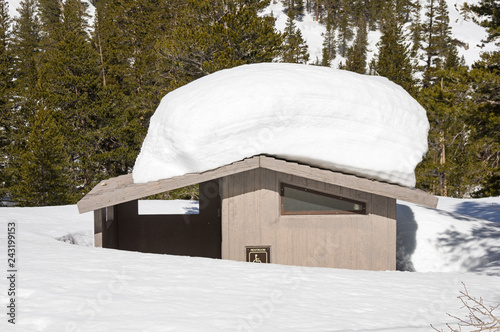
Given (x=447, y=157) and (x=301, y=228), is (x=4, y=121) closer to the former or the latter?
(x=301, y=228)

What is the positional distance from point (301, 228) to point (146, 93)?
2176cm

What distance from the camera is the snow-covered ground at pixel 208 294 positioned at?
215 inches

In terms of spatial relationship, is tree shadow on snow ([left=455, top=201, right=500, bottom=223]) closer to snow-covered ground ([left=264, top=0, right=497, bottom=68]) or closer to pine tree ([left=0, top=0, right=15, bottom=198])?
pine tree ([left=0, top=0, right=15, bottom=198])

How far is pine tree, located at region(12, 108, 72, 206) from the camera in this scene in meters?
23.5

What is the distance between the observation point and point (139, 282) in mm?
6957

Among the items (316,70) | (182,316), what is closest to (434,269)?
(316,70)

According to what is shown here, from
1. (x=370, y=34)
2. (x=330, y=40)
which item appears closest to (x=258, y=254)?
(x=330, y=40)

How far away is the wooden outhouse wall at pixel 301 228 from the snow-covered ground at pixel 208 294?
87 centimetres

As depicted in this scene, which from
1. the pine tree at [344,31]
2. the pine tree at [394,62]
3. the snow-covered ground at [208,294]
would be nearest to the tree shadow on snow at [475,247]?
the snow-covered ground at [208,294]

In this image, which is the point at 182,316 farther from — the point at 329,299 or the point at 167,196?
the point at 167,196

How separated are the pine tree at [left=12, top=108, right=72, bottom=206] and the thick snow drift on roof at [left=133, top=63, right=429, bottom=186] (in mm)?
16037

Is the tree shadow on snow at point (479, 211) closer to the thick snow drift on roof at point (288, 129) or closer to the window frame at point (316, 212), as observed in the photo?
the thick snow drift on roof at point (288, 129)

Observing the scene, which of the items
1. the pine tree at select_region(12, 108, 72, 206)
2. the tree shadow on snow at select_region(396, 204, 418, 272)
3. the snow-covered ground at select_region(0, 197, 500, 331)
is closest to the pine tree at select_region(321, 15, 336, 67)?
the pine tree at select_region(12, 108, 72, 206)

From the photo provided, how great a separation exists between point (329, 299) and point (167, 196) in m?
20.7
